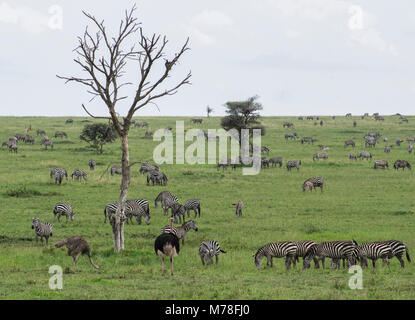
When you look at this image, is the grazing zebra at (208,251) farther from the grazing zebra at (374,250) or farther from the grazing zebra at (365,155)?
the grazing zebra at (365,155)

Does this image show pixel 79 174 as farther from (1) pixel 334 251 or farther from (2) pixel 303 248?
(1) pixel 334 251

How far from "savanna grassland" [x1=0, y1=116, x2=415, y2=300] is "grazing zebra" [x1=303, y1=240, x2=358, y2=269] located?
0.52 m

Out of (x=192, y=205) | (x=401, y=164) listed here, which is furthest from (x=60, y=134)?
(x=192, y=205)

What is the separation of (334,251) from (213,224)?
10.9m

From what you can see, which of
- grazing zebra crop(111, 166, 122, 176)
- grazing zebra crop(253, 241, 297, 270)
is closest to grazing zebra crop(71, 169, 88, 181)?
grazing zebra crop(111, 166, 122, 176)

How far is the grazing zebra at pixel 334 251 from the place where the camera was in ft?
65.5

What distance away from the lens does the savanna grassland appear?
15961 mm

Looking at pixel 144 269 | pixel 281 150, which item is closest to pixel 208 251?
pixel 144 269

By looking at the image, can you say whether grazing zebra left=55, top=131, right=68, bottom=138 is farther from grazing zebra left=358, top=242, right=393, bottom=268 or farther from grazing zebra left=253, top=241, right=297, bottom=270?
grazing zebra left=358, top=242, right=393, bottom=268

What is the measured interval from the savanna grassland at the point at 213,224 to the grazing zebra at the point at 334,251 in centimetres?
52

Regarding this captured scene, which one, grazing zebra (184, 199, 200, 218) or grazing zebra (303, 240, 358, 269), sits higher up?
grazing zebra (184, 199, 200, 218)
